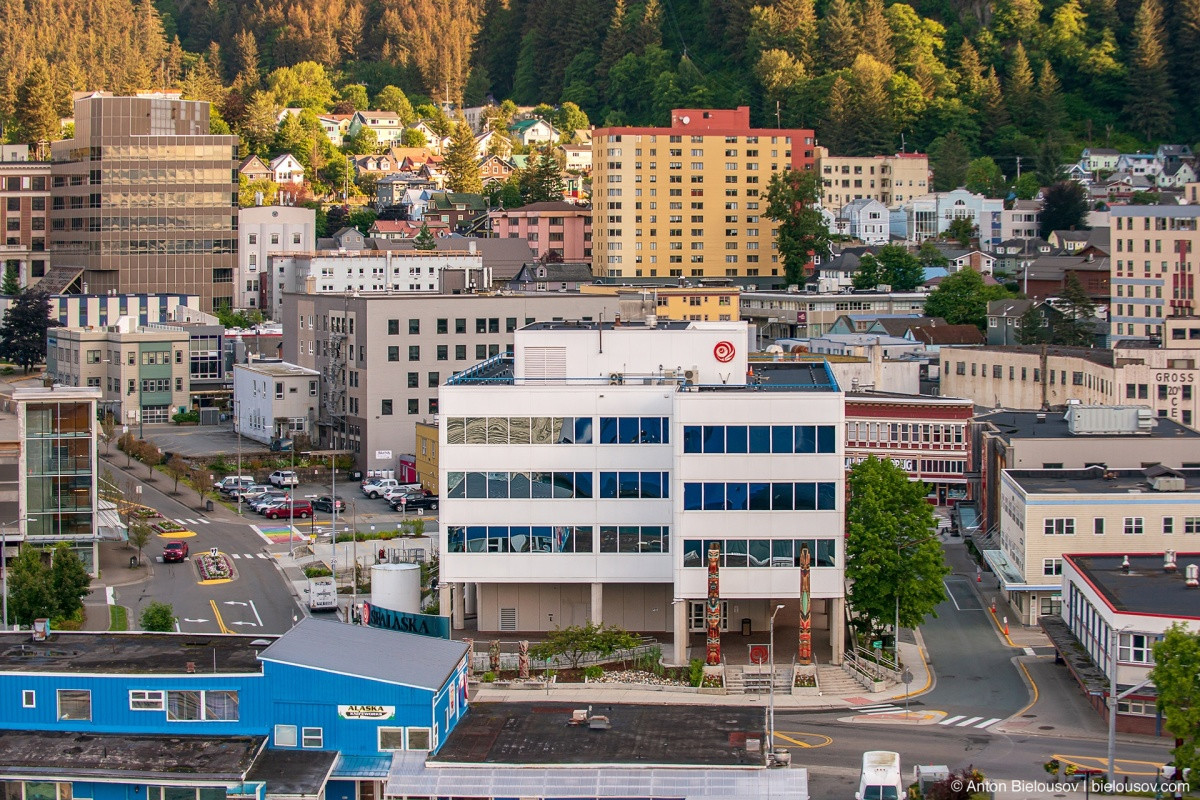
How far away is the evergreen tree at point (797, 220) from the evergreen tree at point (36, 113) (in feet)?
202

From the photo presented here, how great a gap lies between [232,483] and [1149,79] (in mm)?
109311

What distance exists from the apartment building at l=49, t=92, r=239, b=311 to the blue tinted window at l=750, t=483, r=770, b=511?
84282 millimetres

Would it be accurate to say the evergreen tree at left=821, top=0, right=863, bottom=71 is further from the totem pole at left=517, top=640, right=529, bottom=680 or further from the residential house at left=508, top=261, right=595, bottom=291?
the totem pole at left=517, top=640, right=529, bottom=680

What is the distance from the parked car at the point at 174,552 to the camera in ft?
200

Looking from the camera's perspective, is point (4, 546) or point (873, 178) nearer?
point (4, 546)

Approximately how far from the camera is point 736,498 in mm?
47062

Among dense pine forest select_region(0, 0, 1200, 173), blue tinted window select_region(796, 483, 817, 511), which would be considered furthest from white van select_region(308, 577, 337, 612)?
dense pine forest select_region(0, 0, 1200, 173)

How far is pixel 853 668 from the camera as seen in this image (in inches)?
1857

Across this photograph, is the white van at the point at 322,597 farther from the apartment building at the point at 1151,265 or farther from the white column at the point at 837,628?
the apartment building at the point at 1151,265

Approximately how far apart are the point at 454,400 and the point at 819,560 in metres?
10.4

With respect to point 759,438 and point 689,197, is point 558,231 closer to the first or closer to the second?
point 689,197

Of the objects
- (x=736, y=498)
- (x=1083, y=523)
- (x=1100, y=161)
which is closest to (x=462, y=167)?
(x=1100, y=161)

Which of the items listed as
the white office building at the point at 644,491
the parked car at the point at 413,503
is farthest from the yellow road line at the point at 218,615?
the parked car at the point at 413,503

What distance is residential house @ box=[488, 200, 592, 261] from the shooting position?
477 feet
